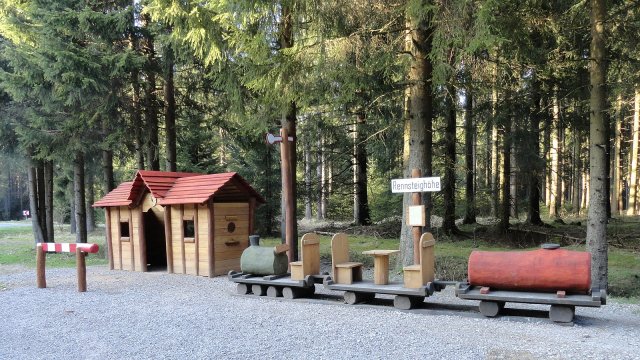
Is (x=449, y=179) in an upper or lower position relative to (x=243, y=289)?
upper

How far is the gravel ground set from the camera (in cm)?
513

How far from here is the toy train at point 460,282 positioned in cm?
608

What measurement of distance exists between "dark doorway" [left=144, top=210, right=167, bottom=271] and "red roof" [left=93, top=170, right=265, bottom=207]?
122 centimetres

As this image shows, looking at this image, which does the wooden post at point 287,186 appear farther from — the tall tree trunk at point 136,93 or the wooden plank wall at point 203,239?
the tall tree trunk at point 136,93

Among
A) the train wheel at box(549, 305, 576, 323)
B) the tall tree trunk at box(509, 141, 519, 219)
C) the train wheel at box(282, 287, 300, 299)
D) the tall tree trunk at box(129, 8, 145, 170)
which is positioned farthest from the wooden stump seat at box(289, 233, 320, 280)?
the tall tree trunk at box(509, 141, 519, 219)

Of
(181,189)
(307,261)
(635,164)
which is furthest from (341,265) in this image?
(635,164)

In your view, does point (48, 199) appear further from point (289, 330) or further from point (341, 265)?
point (289, 330)

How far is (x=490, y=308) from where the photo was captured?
6.50 meters

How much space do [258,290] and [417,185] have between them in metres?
3.48

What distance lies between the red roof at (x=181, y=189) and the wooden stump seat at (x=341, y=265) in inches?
160

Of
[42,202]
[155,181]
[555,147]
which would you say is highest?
[555,147]

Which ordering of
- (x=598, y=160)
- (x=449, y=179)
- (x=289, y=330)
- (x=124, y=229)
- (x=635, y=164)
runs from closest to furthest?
(x=289, y=330) → (x=598, y=160) → (x=124, y=229) → (x=449, y=179) → (x=635, y=164)

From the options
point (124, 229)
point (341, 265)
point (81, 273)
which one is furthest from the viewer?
point (124, 229)

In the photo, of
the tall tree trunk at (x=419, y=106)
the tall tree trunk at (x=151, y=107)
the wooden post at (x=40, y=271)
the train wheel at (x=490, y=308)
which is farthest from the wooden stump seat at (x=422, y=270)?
the tall tree trunk at (x=151, y=107)
